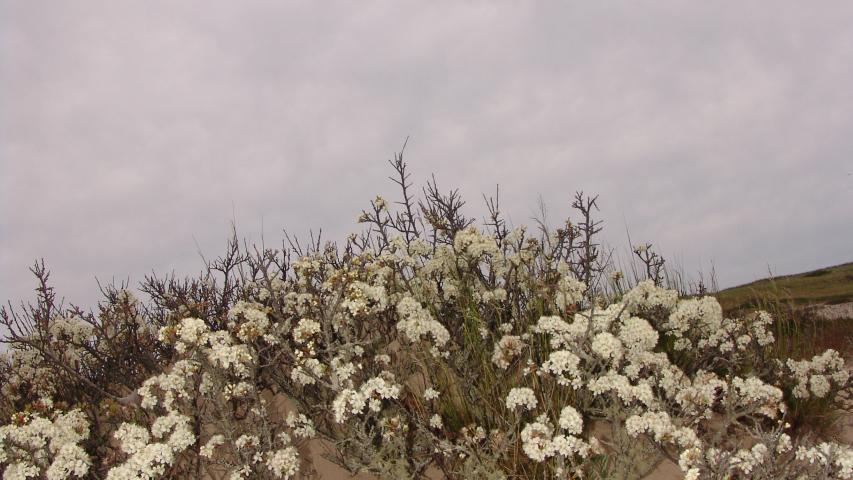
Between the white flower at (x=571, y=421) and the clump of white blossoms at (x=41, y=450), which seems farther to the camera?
the clump of white blossoms at (x=41, y=450)

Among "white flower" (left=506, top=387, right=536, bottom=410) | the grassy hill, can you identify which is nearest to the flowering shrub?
"white flower" (left=506, top=387, right=536, bottom=410)

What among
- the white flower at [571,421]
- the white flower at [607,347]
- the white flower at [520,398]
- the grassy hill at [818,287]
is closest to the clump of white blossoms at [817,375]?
the white flower at [607,347]

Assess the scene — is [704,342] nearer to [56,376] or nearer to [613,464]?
[613,464]

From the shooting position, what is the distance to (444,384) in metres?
5.84

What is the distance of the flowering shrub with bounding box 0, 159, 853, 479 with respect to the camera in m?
4.89

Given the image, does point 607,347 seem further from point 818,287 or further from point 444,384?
point 818,287

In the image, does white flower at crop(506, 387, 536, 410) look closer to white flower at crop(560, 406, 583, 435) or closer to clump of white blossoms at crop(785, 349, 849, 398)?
white flower at crop(560, 406, 583, 435)

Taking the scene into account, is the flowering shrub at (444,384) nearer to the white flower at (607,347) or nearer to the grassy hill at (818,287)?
the white flower at (607,347)

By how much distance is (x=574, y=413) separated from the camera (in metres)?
4.59

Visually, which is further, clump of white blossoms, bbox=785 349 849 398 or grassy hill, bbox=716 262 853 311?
grassy hill, bbox=716 262 853 311

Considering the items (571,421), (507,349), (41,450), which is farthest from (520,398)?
(41,450)

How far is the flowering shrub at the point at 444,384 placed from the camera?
489 centimetres

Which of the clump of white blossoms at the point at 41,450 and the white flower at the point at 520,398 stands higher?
the clump of white blossoms at the point at 41,450

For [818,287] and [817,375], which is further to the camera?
[818,287]
